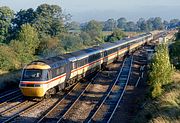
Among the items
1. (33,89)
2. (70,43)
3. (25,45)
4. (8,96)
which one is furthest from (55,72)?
(70,43)

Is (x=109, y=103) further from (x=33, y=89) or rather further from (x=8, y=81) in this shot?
(x=8, y=81)

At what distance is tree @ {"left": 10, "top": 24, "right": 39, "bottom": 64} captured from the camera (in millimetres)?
47844

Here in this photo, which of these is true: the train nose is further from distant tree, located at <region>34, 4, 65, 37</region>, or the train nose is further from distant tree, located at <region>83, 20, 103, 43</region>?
distant tree, located at <region>83, 20, 103, 43</region>

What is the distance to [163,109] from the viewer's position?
21.2 metres

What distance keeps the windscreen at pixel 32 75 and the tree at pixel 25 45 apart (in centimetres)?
Result: 2151

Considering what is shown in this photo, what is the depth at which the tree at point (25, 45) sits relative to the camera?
1884 inches

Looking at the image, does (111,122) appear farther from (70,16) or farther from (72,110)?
(70,16)

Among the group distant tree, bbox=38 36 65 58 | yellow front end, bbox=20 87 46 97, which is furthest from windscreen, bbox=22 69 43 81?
distant tree, bbox=38 36 65 58

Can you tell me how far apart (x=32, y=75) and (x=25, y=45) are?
29062 millimetres

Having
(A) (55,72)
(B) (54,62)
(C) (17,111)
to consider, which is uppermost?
(B) (54,62)

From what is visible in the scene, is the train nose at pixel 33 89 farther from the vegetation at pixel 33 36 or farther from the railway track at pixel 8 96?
the vegetation at pixel 33 36

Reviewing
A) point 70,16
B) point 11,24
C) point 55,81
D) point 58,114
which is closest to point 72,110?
point 58,114

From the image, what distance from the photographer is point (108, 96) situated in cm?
2747

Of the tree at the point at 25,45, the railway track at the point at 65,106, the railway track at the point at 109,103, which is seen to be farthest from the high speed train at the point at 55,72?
the tree at the point at 25,45
